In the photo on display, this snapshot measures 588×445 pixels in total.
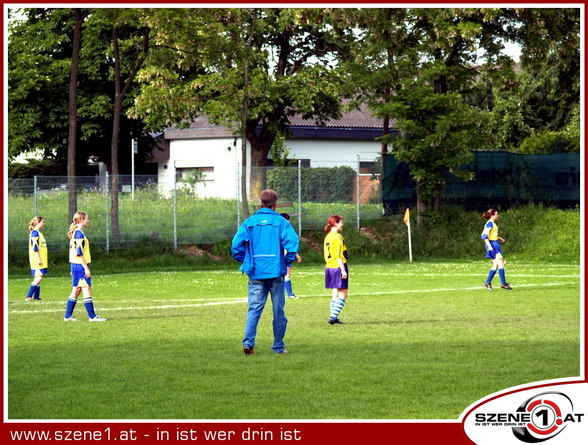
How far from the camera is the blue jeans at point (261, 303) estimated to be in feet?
45.7

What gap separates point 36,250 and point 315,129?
4154 cm

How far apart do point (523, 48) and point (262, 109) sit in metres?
11.3

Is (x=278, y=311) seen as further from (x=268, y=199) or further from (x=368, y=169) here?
(x=368, y=169)

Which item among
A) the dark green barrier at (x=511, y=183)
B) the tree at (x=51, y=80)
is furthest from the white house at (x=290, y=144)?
the dark green barrier at (x=511, y=183)

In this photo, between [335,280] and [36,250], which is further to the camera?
[36,250]

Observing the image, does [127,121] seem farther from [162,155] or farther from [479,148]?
[479,148]

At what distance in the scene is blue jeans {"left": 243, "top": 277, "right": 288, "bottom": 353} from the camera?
45.7 ft

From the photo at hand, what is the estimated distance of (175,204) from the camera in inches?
1465

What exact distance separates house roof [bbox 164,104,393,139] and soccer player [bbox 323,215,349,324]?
43.8 meters

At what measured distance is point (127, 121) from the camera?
5734 centimetres

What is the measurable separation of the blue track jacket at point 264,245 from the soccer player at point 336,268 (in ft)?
13.9

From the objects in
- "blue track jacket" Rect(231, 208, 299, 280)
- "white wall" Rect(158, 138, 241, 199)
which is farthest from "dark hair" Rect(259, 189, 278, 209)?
"white wall" Rect(158, 138, 241, 199)

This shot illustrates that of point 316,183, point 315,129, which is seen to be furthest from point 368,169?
point 315,129

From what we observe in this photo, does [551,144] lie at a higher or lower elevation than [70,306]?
higher
